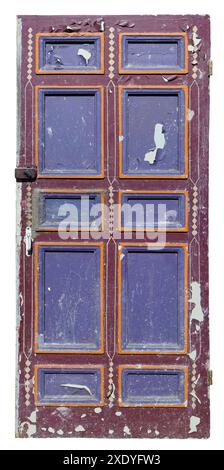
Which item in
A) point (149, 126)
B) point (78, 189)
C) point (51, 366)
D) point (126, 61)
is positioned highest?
point (126, 61)

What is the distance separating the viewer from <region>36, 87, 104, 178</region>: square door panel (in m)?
4.44

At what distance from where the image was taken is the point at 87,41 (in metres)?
4.46

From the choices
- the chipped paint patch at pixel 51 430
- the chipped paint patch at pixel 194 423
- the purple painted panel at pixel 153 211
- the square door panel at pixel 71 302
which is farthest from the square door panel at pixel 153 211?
the chipped paint patch at pixel 51 430

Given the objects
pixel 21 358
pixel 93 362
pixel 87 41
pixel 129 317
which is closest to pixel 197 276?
pixel 129 317

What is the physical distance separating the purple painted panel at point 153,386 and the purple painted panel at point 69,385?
0.16 meters

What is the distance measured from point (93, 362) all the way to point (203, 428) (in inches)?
27.5

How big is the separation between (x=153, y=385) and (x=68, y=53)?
1869mm

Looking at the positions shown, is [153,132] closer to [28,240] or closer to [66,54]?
[66,54]

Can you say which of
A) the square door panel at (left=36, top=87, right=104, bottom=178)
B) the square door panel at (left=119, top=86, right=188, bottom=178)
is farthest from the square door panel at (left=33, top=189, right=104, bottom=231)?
the square door panel at (left=119, top=86, right=188, bottom=178)

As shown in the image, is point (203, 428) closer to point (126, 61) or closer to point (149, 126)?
point (149, 126)

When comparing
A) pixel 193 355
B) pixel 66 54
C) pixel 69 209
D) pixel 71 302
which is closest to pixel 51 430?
pixel 71 302

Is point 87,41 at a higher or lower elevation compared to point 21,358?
higher

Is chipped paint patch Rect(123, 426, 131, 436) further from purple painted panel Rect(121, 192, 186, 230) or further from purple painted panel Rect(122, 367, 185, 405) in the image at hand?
purple painted panel Rect(121, 192, 186, 230)

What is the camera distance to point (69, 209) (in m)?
4.46
